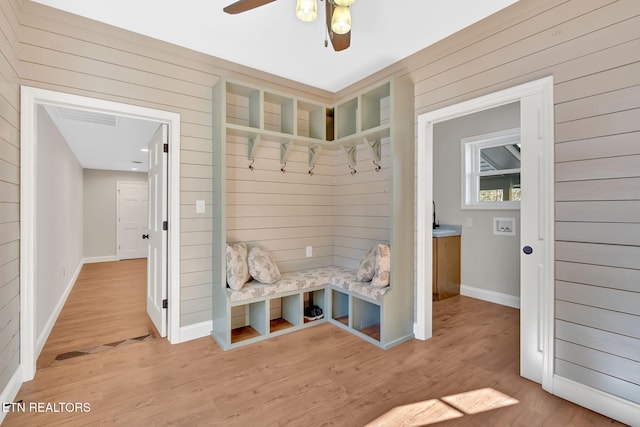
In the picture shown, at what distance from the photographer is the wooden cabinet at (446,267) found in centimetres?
397

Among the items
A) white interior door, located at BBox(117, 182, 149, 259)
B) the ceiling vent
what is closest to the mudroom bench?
the ceiling vent

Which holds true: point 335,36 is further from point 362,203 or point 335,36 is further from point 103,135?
point 103,135

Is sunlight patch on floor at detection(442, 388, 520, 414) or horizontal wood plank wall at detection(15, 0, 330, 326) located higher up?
horizontal wood plank wall at detection(15, 0, 330, 326)

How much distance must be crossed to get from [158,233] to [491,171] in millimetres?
4129

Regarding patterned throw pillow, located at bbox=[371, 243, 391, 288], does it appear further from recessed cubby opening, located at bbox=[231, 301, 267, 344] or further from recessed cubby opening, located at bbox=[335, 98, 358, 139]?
recessed cubby opening, located at bbox=[335, 98, 358, 139]

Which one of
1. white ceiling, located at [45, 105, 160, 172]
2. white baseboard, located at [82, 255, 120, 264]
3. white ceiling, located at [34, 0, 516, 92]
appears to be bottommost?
white baseboard, located at [82, 255, 120, 264]

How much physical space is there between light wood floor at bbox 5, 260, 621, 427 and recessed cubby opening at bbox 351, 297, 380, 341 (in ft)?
0.71

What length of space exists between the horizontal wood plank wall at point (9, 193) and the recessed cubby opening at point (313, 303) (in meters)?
2.23

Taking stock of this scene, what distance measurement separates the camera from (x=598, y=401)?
70.0 inches

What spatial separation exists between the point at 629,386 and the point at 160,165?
12.6 ft

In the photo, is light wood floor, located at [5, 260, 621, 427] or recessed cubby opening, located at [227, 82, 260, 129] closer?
light wood floor, located at [5, 260, 621, 427]

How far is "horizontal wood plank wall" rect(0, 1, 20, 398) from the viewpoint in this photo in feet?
5.84

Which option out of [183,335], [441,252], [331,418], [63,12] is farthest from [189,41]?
[441,252]

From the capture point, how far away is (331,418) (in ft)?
5.74
